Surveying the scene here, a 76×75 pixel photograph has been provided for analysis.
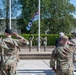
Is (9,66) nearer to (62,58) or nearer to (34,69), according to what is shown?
(62,58)

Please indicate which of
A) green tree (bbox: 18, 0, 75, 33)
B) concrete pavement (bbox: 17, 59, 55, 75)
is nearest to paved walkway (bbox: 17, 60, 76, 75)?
concrete pavement (bbox: 17, 59, 55, 75)

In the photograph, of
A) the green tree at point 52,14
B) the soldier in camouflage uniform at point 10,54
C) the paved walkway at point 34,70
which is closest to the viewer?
the soldier in camouflage uniform at point 10,54

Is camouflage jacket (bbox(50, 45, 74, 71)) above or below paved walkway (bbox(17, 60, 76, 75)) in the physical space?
above

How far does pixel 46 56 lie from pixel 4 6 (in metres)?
35.0

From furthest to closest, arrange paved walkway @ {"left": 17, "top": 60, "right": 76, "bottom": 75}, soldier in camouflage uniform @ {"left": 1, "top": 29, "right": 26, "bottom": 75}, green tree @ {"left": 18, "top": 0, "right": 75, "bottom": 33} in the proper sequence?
green tree @ {"left": 18, "top": 0, "right": 75, "bottom": 33} → paved walkway @ {"left": 17, "top": 60, "right": 76, "bottom": 75} → soldier in camouflage uniform @ {"left": 1, "top": 29, "right": 26, "bottom": 75}

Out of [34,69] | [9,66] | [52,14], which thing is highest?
[9,66]

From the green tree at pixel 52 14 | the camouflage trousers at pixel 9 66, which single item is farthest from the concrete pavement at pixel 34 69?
the green tree at pixel 52 14

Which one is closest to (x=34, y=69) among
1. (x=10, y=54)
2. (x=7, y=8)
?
(x=10, y=54)

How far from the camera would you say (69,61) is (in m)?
7.98

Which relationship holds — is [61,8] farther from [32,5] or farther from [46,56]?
[46,56]

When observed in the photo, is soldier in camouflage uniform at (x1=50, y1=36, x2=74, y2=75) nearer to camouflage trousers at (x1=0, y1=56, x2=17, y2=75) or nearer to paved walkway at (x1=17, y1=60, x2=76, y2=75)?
camouflage trousers at (x1=0, y1=56, x2=17, y2=75)

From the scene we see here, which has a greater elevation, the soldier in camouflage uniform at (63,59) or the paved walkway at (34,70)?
the soldier in camouflage uniform at (63,59)

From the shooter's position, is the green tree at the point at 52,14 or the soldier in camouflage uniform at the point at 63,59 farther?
the green tree at the point at 52,14

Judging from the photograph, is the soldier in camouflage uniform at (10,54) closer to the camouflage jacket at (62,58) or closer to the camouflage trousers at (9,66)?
the camouflage trousers at (9,66)
